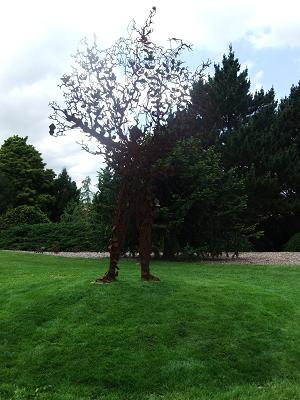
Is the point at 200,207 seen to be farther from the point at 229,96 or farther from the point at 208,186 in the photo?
the point at 229,96

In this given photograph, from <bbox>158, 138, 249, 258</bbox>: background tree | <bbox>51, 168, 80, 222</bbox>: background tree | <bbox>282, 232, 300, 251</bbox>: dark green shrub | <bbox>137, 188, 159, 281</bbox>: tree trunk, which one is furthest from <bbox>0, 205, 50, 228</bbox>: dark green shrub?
<bbox>137, 188, 159, 281</bbox>: tree trunk

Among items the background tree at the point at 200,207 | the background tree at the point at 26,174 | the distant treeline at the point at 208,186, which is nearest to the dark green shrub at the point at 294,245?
the distant treeline at the point at 208,186

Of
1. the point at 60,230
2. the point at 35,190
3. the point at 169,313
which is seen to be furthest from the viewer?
the point at 35,190

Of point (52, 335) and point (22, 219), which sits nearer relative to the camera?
point (52, 335)

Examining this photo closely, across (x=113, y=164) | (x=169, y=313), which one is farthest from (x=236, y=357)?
(x=113, y=164)

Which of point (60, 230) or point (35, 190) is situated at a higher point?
point (35, 190)

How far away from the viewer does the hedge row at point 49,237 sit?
72.9ft

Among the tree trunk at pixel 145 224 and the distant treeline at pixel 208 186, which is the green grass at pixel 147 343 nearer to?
the tree trunk at pixel 145 224

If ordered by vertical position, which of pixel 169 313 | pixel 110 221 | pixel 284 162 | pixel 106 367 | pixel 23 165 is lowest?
pixel 106 367

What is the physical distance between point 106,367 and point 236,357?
134cm

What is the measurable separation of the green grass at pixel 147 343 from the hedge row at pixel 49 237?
14.8m

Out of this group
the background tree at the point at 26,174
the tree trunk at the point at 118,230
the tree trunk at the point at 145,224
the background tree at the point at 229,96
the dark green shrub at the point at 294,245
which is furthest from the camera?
the background tree at the point at 26,174

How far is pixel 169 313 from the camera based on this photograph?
612 centimetres

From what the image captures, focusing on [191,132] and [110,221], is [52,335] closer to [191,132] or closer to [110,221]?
[191,132]
